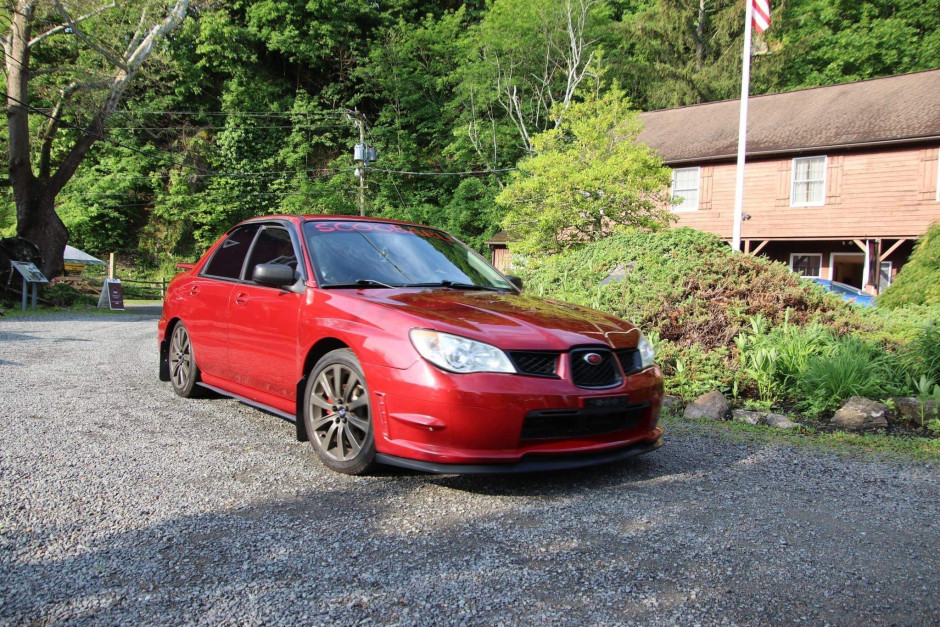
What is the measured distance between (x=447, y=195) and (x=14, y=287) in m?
23.5

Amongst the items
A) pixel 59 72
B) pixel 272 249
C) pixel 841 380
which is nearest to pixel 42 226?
pixel 59 72

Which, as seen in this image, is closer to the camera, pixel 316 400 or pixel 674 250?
pixel 316 400

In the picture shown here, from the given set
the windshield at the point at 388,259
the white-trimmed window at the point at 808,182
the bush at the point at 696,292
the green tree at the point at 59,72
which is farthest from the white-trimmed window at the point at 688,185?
the windshield at the point at 388,259

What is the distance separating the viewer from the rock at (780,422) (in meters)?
5.75

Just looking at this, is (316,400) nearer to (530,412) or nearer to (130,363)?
(530,412)

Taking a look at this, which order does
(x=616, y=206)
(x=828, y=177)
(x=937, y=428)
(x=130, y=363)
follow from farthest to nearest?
(x=828, y=177)
(x=616, y=206)
(x=130, y=363)
(x=937, y=428)

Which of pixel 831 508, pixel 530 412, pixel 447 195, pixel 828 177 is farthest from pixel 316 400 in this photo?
pixel 447 195

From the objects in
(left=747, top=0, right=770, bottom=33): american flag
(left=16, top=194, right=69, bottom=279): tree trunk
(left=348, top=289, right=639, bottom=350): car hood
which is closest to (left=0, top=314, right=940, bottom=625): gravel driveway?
(left=348, top=289, right=639, bottom=350): car hood

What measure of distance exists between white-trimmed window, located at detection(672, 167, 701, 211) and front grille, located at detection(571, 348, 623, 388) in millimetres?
23397

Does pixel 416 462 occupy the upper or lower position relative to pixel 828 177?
lower

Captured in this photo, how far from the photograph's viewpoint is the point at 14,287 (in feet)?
63.5

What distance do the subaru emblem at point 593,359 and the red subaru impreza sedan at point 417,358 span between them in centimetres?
1

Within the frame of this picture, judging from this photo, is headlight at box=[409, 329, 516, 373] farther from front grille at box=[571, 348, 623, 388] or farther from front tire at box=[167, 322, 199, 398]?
front tire at box=[167, 322, 199, 398]

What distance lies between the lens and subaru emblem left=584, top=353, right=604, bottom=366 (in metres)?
3.80
